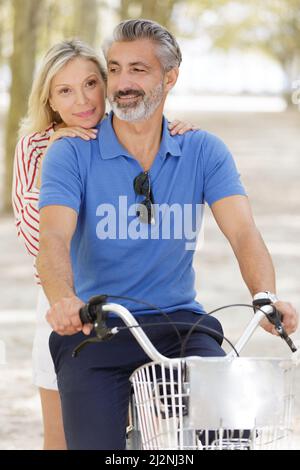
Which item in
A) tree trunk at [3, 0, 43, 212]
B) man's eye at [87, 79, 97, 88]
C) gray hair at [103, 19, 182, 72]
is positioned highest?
tree trunk at [3, 0, 43, 212]

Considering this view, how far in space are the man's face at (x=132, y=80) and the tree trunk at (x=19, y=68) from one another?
A: 1250 cm

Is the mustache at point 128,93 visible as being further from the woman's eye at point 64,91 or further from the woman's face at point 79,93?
the woman's eye at point 64,91

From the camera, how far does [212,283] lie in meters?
11.2

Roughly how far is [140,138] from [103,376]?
985 millimetres

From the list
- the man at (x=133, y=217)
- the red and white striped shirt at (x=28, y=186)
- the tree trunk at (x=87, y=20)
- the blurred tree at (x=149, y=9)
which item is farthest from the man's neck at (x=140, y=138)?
the tree trunk at (x=87, y=20)

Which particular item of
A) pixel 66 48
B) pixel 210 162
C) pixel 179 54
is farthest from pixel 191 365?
pixel 66 48

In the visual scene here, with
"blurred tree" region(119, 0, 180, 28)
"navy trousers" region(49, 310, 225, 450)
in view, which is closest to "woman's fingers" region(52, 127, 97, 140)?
"navy trousers" region(49, 310, 225, 450)

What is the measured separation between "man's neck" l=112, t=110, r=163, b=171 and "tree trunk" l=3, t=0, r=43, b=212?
1243 centimetres

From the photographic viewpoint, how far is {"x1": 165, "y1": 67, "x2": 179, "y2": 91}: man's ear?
13.2 feet

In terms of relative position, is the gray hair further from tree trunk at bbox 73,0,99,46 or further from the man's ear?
tree trunk at bbox 73,0,99,46

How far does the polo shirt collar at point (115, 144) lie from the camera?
380 centimetres

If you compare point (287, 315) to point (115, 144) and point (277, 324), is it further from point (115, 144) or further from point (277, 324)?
point (115, 144)

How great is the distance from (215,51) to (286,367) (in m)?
83.0

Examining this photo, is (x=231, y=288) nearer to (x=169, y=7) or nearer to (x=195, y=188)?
(x=195, y=188)
